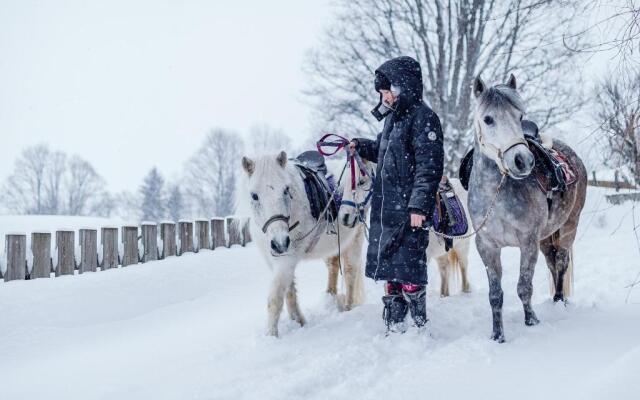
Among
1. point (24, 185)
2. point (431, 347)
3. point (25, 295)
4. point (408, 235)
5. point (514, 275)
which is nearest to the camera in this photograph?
point (431, 347)

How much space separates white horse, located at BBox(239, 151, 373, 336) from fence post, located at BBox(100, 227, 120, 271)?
3.74m

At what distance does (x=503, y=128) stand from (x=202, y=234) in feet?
23.7

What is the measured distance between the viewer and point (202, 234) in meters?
9.89

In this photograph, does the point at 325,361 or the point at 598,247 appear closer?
the point at 325,361

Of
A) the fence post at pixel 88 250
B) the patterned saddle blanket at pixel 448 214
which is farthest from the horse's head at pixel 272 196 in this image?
the fence post at pixel 88 250

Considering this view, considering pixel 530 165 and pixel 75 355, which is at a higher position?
pixel 530 165

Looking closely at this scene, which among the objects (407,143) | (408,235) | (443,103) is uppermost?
(443,103)

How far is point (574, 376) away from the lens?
9.87 ft

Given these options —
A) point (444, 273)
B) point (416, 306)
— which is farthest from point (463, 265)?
point (416, 306)

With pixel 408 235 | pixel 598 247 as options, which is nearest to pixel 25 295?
pixel 408 235

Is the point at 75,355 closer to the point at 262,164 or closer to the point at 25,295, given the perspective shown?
the point at 25,295

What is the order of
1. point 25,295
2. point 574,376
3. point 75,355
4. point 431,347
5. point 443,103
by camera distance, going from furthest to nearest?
point 443,103, point 25,295, point 75,355, point 431,347, point 574,376

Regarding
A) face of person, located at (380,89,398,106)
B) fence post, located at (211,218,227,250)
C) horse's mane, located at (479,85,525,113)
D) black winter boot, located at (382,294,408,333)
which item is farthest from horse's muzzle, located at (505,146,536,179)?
fence post, located at (211,218,227,250)

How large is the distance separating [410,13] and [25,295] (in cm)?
1415
